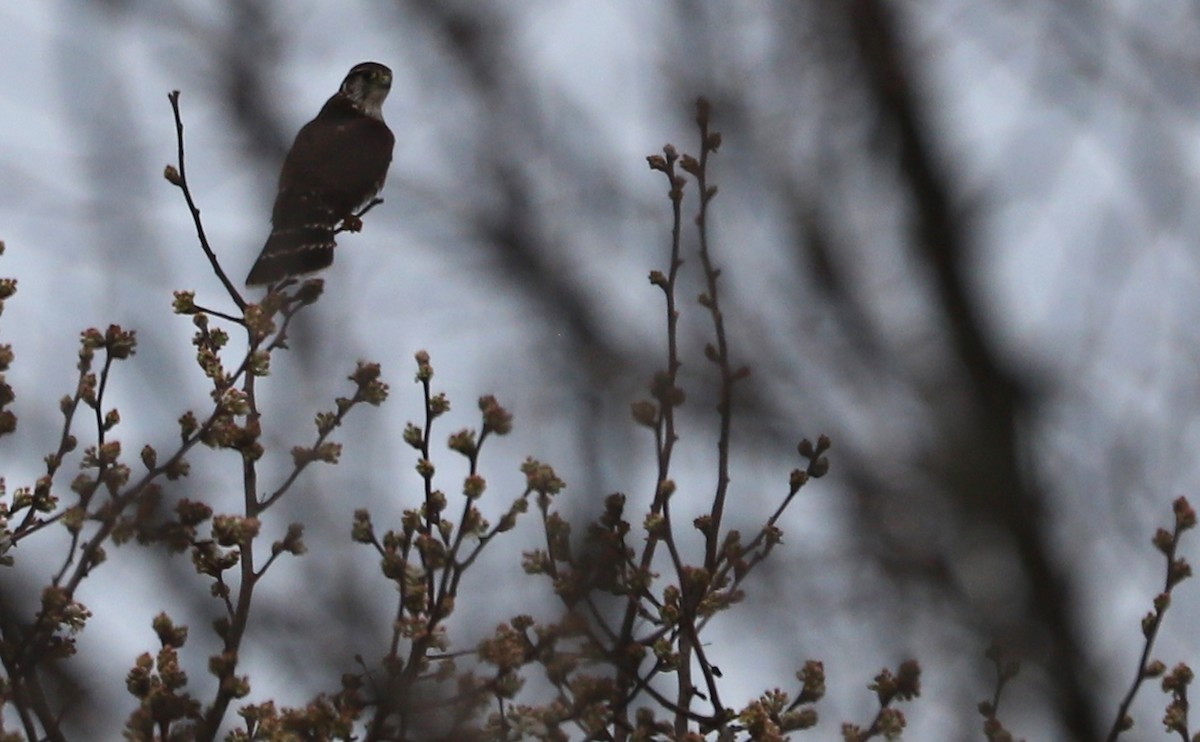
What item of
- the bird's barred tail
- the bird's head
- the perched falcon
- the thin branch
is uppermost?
the bird's head

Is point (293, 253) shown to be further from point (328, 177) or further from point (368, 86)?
point (368, 86)

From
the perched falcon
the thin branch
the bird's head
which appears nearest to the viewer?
the thin branch

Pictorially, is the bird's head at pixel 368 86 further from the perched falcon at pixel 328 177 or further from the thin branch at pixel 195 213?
the thin branch at pixel 195 213

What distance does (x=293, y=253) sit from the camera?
7141mm

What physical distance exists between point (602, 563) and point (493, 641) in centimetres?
34

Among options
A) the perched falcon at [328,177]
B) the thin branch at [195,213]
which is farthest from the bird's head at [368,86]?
the thin branch at [195,213]

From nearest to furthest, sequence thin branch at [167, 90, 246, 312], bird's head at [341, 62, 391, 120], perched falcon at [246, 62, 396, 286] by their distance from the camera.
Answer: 1. thin branch at [167, 90, 246, 312]
2. perched falcon at [246, 62, 396, 286]
3. bird's head at [341, 62, 391, 120]

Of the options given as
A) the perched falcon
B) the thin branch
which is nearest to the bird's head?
the perched falcon

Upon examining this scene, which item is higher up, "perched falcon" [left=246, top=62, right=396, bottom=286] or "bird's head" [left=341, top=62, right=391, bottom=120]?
"bird's head" [left=341, top=62, right=391, bottom=120]

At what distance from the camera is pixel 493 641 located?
3.46 m

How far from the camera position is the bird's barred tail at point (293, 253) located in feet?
23.2

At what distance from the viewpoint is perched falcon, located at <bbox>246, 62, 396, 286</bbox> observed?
741 centimetres

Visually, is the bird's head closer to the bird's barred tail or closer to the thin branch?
the bird's barred tail

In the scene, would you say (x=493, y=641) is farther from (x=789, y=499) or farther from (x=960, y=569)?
(x=960, y=569)
